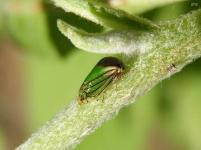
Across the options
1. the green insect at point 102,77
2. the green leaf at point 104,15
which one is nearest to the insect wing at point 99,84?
the green insect at point 102,77

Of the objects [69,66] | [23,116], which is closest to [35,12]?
[69,66]

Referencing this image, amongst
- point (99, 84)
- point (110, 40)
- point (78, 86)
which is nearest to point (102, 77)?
point (99, 84)

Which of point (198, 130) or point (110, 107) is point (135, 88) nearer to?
point (110, 107)

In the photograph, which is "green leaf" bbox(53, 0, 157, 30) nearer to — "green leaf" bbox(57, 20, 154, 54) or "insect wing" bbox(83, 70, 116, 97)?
"green leaf" bbox(57, 20, 154, 54)

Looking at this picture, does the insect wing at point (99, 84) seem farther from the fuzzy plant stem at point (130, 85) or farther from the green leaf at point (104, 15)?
the green leaf at point (104, 15)

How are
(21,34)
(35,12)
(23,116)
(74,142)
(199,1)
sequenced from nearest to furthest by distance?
(74,142), (199,1), (35,12), (21,34), (23,116)
